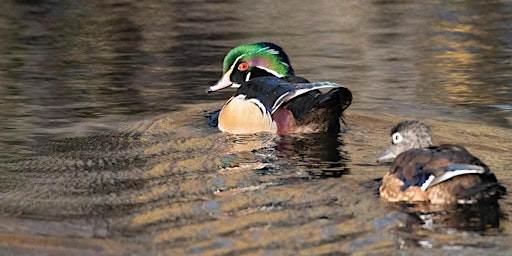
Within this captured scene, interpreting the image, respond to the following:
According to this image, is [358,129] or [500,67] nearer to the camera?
[358,129]

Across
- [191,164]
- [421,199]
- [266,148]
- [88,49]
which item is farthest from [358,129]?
[88,49]

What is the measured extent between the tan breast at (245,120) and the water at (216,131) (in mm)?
168

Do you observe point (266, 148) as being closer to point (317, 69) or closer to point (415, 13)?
point (317, 69)

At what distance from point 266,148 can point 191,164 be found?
3.59ft

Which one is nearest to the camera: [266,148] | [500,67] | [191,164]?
[191,164]

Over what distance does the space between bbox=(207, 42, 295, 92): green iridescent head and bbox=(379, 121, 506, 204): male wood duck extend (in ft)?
11.8

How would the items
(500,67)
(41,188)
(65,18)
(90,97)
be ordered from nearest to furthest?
(41,188), (90,97), (500,67), (65,18)

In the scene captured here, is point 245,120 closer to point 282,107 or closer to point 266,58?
point 282,107

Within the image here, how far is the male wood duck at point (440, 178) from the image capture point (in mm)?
7070

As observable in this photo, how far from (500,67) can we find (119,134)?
494cm

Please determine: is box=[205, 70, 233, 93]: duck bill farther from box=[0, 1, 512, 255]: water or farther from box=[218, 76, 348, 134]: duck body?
box=[218, 76, 348, 134]: duck body

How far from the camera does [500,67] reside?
12812 mm

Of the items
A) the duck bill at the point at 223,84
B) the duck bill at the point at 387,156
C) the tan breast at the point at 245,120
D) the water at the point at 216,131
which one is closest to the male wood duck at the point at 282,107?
the tan breast at the point at 245,120

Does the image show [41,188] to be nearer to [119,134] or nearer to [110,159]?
[110,159]
